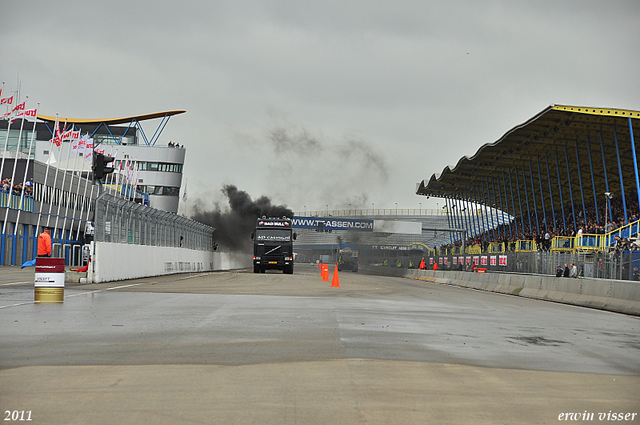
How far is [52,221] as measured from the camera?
193ft

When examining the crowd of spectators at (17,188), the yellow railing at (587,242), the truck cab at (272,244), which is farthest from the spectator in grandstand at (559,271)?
the crowd of spectators at (17,188)

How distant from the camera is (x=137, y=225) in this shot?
31.7 meters

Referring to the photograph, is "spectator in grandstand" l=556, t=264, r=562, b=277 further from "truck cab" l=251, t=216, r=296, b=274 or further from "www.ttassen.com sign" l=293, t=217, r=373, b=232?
"www.ttassen.com sign" l=293, t=217, r=373, b=232

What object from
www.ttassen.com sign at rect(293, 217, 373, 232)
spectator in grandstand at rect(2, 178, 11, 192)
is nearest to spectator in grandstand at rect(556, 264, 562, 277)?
spectator in grandstand at rect(2, 178, 11, 192)

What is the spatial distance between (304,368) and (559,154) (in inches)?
1893

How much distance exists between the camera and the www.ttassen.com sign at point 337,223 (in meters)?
90.3

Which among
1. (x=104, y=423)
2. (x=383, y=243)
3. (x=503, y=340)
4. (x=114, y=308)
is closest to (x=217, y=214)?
(x=383, y=243)

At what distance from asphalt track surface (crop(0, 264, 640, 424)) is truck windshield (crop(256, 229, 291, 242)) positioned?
111 feet

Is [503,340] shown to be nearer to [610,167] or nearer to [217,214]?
[610,167]

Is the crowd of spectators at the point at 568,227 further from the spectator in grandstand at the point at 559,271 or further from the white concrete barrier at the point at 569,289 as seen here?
the white concrete barrier at the point at 569,289

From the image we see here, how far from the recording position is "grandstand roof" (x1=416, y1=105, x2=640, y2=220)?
131 feet

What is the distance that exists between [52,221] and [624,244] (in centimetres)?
4661

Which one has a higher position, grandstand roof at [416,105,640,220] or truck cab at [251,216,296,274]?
grandstand roof at [416,105,640,220]

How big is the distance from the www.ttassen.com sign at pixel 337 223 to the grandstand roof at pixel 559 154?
64.4 feet
